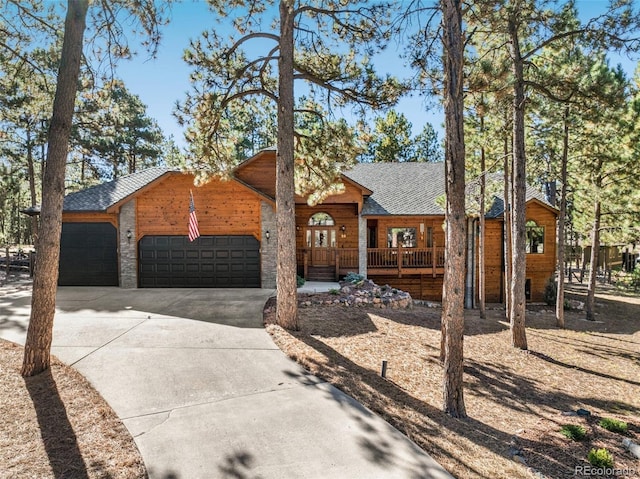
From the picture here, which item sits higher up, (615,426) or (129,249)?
(129,249)

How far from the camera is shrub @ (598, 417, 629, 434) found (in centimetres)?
458

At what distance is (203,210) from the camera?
510 inches

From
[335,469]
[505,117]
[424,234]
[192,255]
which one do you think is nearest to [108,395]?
[335,469]

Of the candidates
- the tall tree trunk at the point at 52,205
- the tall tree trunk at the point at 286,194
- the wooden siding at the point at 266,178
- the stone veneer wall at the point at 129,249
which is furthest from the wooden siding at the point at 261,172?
the tall tree trunk at the point at 52,205

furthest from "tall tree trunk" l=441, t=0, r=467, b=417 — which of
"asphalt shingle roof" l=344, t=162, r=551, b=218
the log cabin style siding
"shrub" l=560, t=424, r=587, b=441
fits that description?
"asphalt shingle roof" l=344, t=162, r=551, b=218

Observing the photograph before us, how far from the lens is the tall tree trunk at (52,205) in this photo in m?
4.93

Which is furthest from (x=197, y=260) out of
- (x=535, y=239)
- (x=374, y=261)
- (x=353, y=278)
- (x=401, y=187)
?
(x=535, y=239)

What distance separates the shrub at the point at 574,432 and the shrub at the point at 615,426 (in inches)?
15.5

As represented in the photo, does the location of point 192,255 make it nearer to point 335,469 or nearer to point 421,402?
point 421,402

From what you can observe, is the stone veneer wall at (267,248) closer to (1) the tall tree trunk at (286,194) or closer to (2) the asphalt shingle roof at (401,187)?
(2) the asphalt shingle roof at (401,187)

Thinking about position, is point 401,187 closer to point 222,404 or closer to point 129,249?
point 129,249

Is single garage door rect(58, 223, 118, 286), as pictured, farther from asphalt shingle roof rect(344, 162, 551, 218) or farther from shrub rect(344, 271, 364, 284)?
asphalt shingle roof rect(344, 162, 551, 218)

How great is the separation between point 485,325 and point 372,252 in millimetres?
5294

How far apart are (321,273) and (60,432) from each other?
11.6 m
